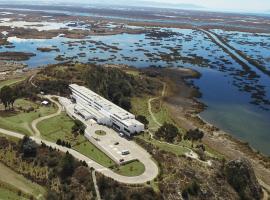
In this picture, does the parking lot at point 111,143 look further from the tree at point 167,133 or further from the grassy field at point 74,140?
the tree at point 167,133

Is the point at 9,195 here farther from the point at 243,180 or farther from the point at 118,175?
the point at 243,180

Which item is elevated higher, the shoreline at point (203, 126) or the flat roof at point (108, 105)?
the flat roof at point (108, 105)

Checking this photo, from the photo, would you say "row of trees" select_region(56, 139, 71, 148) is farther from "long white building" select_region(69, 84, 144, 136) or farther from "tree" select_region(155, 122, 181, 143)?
"tree" select_region(155, 122, 181, 143)

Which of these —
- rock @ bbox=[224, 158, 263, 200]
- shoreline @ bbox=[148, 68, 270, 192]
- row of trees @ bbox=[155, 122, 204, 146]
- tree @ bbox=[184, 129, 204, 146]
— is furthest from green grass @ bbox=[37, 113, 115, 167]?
shoreline @ bbox=[148, 68, 270, 192]

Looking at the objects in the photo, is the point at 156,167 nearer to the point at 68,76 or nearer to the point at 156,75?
the point at 68,76

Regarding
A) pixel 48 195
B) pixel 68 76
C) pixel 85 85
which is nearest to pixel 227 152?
pixel 48 195

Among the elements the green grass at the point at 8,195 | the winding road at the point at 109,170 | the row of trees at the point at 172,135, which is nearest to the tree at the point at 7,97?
the winding road at the point at 109,170

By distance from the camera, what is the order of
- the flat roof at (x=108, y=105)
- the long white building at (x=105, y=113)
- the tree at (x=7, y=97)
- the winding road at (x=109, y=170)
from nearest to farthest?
1. the winding road at (x=109, y=170)
2. the long white building at (x=105, y=113)
3. the flat roof at (x=108, y=105)
4. the tree at (x=7, y=97)

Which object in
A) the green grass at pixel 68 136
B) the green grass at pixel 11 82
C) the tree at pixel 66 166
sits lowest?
the green grass at pixel 11 82
